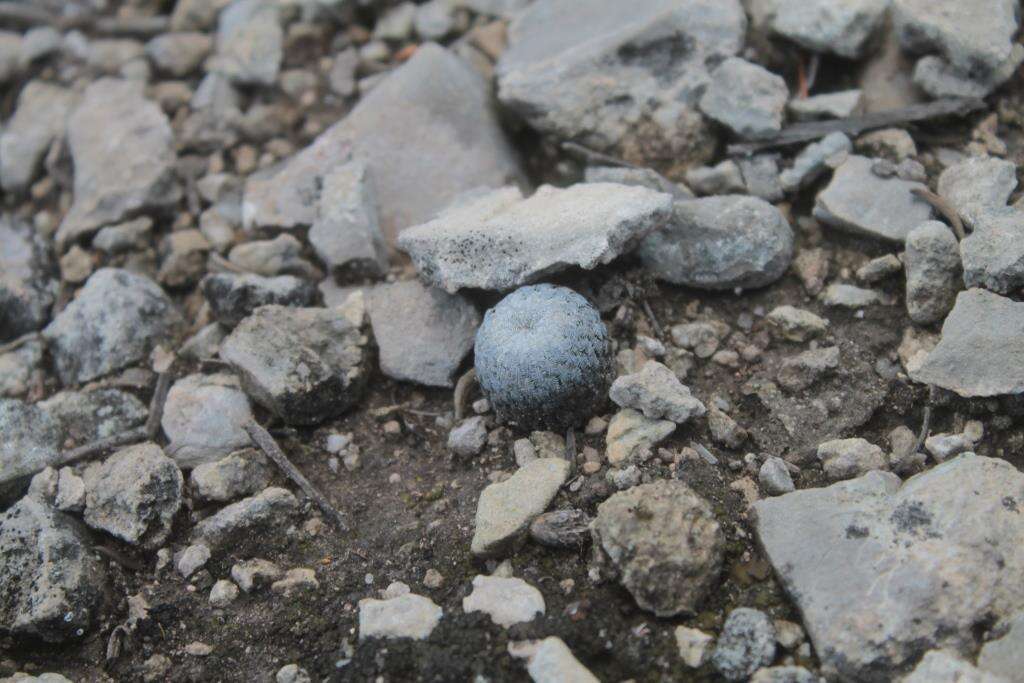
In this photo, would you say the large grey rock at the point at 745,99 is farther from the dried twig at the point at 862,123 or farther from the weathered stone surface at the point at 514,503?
the weathered stone surface at the point at 514,503

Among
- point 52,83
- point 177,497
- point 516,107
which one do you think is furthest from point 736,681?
point 52,83

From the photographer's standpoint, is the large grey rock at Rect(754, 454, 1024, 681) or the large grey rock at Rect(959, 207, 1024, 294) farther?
the large grey rock at Rect(959, 207, 1024, 294)

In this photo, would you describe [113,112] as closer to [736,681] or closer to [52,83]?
[52,83]

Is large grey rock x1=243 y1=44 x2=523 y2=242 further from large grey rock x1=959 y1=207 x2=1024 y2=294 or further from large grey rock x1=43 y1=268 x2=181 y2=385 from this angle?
large grey rock x1=959 y1=207 x2=1024 y2=294

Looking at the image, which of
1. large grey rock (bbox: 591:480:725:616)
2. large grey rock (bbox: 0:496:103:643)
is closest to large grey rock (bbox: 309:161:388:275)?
large grey rock (bbox: 0:496:103:643)

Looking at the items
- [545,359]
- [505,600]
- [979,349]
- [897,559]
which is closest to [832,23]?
Result: [979,349]

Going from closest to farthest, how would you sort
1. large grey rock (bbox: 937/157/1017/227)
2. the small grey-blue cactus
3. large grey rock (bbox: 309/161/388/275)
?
the small grey-blue cactus < large grey rock (bbox: 937/157/1017/227) < large grey rock (bbox: 309/161/388/275)

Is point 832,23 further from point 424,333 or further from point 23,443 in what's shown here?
point 23,443
